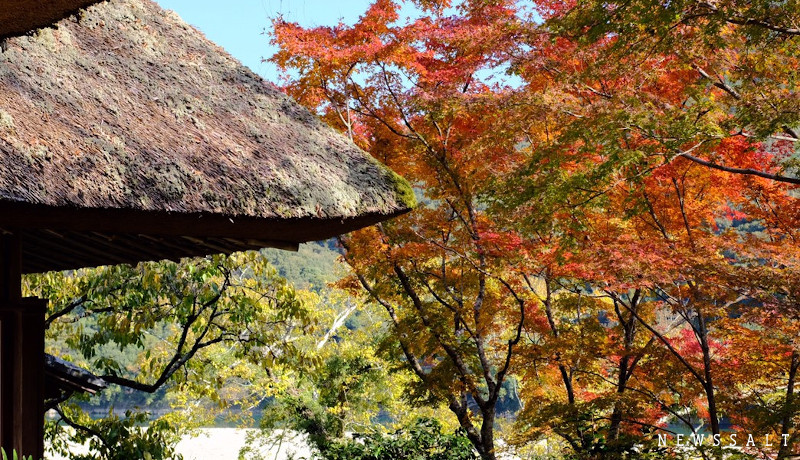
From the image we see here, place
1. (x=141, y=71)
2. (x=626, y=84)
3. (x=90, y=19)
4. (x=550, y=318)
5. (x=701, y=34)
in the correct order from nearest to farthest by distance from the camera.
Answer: (x=141, y=71)
(x=90, y=19)
(x=701, y=34)
(x=626, y=84)
(x=550, y=318)

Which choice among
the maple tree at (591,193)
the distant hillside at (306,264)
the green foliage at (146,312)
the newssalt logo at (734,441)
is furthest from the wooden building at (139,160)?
the distant hillside at (306,264)

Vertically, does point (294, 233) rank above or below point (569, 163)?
below

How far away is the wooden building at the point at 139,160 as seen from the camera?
2.13 meters

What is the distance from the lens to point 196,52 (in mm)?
3203

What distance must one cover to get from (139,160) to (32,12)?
0.55 meters

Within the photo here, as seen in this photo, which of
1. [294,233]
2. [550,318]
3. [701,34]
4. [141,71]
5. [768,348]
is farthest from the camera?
[550,318]

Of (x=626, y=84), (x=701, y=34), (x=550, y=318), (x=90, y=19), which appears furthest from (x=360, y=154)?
(x=550, y=318)

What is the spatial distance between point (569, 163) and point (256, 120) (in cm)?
485

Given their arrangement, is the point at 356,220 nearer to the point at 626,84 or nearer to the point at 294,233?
the point at 294,233

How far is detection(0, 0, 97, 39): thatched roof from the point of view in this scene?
183 cm

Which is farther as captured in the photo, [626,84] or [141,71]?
[626,84]

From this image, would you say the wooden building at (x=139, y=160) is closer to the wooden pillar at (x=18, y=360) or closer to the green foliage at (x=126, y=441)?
the wooden pillar at (x=18, y=360)

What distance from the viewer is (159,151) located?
7.87 feet

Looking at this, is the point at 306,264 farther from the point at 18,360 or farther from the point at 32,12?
the point at 32,12
